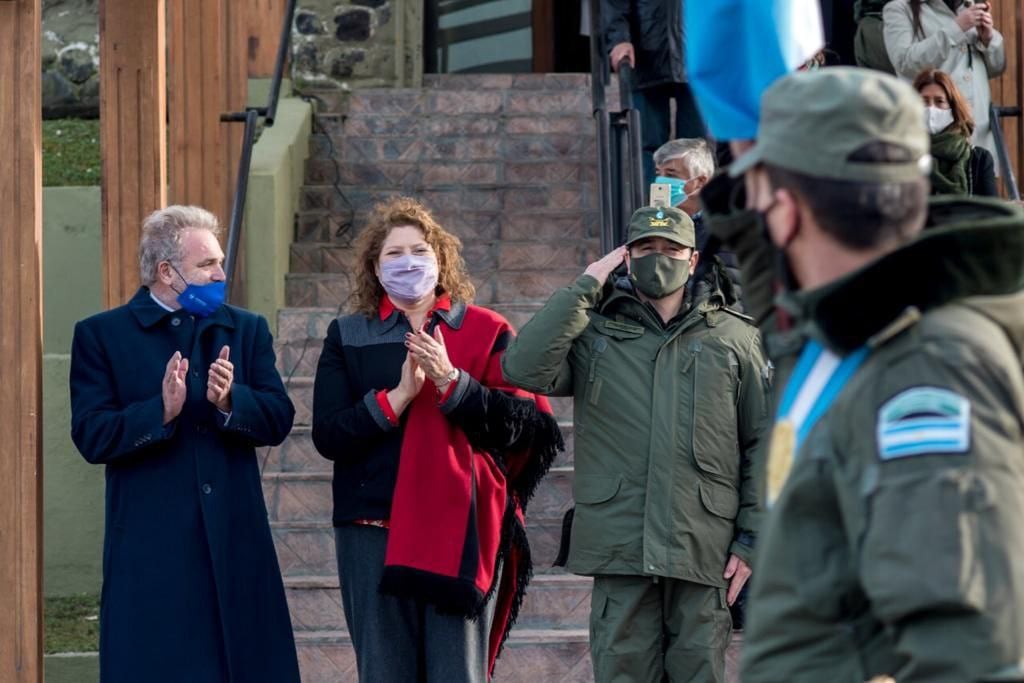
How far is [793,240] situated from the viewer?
2.54m

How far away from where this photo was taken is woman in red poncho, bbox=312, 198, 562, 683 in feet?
17.6

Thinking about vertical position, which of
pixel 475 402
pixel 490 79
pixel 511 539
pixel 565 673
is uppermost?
pixel 490 79

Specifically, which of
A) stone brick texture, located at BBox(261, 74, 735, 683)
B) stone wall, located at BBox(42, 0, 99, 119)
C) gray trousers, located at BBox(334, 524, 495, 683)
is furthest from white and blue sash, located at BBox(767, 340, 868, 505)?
stone wall, located at BBox(42, 0, 99, 119)

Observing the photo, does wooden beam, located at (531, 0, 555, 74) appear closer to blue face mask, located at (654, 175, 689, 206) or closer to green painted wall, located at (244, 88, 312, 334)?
green painted wall, located at (244, 88, 312, 334)

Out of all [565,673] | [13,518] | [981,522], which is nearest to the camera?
[981,522]

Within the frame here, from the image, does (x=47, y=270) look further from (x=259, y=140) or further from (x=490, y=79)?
(x=490, y=79)

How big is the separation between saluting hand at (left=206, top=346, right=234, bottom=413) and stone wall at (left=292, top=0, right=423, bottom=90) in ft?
19.4

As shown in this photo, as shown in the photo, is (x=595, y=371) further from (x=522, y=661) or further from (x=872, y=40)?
(x=872, y=40)

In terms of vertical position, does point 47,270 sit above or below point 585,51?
below

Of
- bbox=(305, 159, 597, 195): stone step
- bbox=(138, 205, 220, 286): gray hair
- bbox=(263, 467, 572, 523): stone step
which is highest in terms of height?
bbox=(305, 159, 597, 195): stone step

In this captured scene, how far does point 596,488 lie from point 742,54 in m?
2.32

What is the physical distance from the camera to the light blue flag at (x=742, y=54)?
308cm

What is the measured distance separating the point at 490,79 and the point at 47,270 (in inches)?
112

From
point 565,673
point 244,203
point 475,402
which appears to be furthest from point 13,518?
point 244,203
